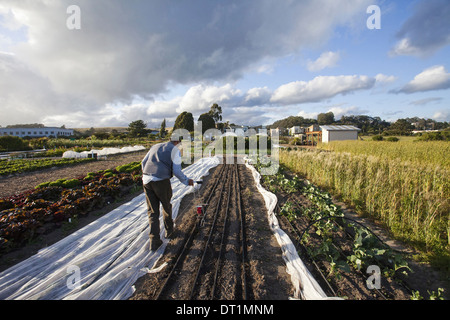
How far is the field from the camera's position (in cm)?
361

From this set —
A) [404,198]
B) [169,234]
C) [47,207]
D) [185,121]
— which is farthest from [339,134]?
[47,207]

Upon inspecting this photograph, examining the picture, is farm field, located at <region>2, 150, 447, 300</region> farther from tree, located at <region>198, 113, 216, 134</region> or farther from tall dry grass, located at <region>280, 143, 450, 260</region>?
tree, located at <region>198, 113, 216, 134</region>

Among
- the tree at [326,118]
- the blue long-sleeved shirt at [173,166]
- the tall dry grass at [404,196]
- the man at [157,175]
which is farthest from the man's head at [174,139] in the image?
the tree at [326,118]

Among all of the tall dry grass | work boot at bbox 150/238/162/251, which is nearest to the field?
the tall dry grass

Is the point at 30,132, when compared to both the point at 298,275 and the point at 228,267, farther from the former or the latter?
the point at 298,275

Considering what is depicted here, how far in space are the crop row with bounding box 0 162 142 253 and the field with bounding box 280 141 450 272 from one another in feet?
24.6

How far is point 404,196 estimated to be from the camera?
4.64 meters

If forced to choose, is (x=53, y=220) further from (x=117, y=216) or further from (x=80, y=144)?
(x=80, y=144)

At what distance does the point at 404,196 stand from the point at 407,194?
0.42 metres

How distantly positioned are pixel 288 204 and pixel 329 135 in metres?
28.7

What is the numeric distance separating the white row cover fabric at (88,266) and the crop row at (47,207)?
72 centimetres

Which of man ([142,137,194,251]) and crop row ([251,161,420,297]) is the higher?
man ([142,137,194,251])

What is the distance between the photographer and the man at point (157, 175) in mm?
3336

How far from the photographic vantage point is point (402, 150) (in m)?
9.57
